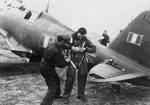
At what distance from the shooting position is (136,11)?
5619cm

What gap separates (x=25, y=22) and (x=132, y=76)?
5.51 m

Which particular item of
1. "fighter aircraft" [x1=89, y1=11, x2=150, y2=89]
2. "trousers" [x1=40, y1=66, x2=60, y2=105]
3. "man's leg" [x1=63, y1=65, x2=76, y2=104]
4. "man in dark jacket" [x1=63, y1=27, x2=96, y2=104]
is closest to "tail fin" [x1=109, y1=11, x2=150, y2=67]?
"fighter aircraft" [x1=89, y1=11, x2=150, y2=89]

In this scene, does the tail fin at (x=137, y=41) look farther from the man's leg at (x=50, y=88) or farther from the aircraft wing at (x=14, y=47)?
the aircraft wing at (x=14, y=47)

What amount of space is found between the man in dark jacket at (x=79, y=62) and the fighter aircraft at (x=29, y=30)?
271cm

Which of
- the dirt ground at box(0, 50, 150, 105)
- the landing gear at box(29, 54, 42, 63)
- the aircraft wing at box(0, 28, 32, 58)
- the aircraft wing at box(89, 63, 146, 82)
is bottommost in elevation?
the dirt ground at box(0, 50, 150, 105)

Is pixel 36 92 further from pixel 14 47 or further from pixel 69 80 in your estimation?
pixel 14 47

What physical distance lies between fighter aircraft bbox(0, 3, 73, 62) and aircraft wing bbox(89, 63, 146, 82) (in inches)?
116

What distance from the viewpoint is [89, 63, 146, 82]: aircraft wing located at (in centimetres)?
776

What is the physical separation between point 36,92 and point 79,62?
4.98 feet

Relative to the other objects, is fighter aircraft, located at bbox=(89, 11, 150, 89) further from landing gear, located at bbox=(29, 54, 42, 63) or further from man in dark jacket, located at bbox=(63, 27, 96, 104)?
landing gear, located at bbox=(29, 54, 42, 63)

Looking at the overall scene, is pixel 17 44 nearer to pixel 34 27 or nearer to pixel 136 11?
pixel 34 27

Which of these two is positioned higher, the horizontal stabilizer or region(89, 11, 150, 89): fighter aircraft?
region(89, 11, 150, 89): fighter aircraft

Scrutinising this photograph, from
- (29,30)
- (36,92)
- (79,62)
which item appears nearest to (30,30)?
(29,30)

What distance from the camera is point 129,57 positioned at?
9094 millimetres
